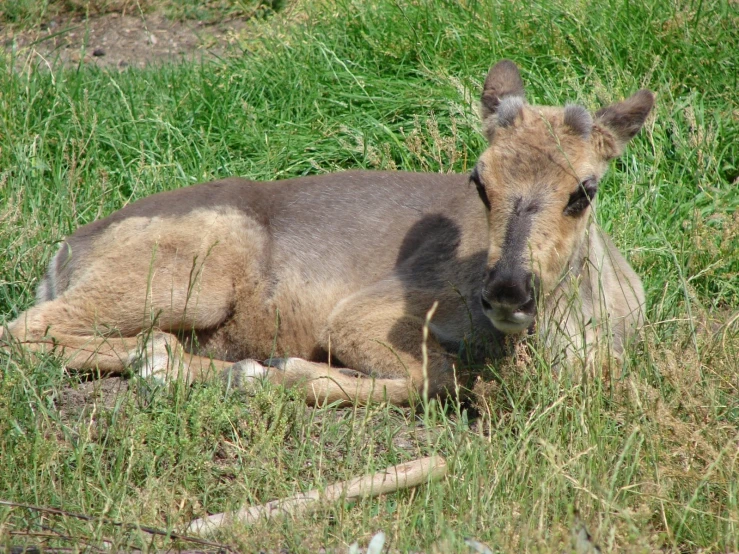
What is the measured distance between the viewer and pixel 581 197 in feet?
16.5

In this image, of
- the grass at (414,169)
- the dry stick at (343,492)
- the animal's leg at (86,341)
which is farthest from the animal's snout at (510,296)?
the animal's leg at (86,341)

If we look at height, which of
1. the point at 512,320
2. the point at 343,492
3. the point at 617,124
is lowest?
the point at 343,492

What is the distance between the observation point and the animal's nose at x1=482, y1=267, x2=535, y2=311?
15.3 ft

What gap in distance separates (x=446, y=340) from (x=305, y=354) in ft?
3.45

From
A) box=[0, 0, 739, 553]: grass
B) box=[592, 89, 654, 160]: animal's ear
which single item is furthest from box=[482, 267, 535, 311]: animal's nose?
box=[592, 89, 654, 160]: animal's ear

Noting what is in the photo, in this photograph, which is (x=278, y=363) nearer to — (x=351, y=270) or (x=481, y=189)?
(x=351, y=270)

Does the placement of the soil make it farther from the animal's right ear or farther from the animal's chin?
the animal's chin

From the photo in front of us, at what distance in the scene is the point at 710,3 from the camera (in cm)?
812

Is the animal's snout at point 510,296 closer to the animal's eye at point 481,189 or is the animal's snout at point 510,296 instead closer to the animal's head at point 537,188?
→ the animal's head at point 537,188

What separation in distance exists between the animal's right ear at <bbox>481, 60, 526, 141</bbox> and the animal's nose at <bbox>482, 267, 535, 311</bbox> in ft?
3.63

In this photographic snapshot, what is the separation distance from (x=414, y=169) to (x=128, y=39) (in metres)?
4.83

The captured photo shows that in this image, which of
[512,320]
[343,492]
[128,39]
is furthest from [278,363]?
[128,39]

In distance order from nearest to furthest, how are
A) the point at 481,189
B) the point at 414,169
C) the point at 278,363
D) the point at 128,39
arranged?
the point at 481,189
the point at 278,363
the point at 414,169
the point at 128,39

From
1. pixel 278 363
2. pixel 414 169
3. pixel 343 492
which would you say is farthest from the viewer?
pixel 414 169
